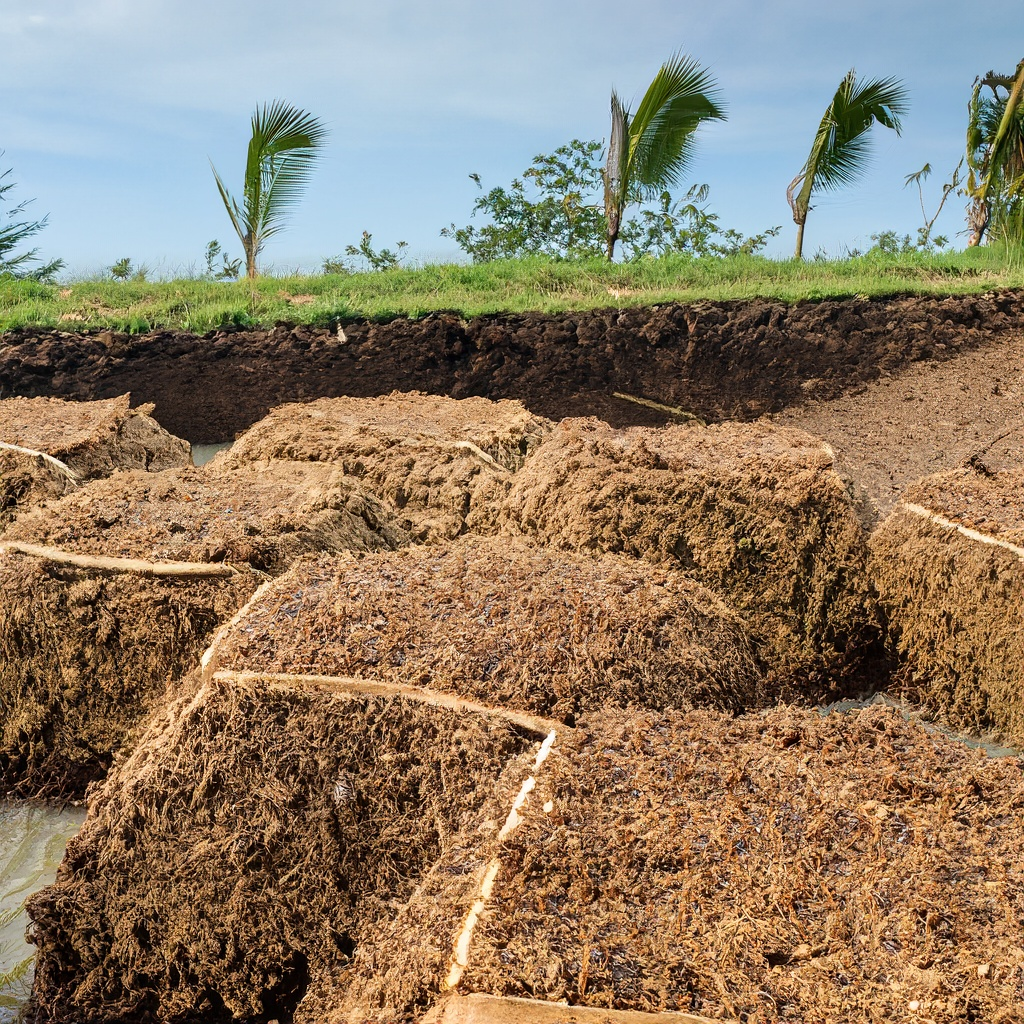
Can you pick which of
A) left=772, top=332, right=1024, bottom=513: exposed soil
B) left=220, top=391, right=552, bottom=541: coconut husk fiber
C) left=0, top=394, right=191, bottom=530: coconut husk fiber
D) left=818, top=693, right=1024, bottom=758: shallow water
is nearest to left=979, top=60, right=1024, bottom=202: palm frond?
left=772, top=332, right=1024, bottom=513: exposed soil

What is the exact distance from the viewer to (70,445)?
18.4ft

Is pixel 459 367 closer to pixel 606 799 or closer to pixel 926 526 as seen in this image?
pixel 926 526

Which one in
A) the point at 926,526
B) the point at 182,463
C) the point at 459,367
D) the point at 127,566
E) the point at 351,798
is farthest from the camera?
the point at 459,367

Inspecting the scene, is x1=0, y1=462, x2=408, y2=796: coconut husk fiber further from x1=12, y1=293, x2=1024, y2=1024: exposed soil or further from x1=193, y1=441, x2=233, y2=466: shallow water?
x1=193, y1=441, x2=233, y2=466: shallow water

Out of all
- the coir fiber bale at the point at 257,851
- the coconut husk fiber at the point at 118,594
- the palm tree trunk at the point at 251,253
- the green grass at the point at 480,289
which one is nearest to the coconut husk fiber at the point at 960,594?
the coconut husk fiber at the point at 118,594

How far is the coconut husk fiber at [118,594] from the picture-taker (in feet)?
11.0

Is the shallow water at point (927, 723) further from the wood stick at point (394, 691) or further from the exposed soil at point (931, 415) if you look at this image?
the exposed soil at point (931, 415)

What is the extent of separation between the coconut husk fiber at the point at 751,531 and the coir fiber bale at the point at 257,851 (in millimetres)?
1904

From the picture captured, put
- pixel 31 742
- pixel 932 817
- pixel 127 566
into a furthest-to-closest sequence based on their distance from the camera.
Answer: pixel 31 742 < pixel 127 566 < pixel 932 817

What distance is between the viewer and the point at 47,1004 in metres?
2.54

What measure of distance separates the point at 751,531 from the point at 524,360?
698cm

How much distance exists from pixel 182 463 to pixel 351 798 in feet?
16.1

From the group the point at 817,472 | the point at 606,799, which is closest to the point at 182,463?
the point at 817,472

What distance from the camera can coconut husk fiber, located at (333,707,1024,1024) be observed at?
1.55 metres
